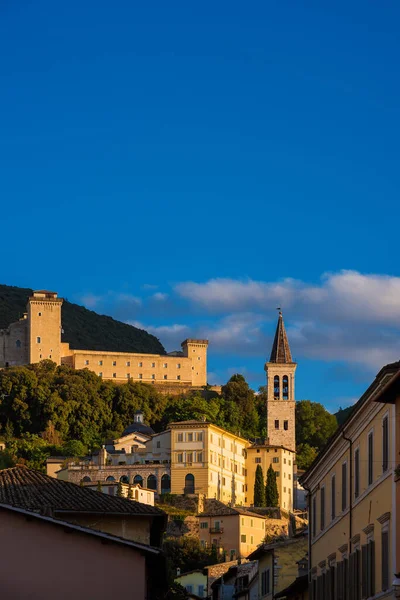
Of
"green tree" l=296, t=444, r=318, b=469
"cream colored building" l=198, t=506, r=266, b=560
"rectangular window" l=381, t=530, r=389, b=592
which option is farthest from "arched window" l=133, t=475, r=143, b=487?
"rectangular window" l=381, t=530, r=389, b=592

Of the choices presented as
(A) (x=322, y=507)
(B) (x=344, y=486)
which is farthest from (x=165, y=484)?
(B) (x=344, y=486)

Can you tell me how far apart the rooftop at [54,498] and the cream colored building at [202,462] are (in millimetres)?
92616

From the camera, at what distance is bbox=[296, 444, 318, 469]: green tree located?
14400 centimetres

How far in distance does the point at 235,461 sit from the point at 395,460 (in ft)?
359

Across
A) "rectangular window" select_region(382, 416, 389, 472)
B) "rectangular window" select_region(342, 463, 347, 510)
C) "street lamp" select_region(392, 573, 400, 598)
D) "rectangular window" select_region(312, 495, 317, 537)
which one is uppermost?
"rectangular window" select_region(382, 416, 389, 472)

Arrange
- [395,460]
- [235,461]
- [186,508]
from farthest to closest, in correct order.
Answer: [235,461] < [186,508] < [395,460]

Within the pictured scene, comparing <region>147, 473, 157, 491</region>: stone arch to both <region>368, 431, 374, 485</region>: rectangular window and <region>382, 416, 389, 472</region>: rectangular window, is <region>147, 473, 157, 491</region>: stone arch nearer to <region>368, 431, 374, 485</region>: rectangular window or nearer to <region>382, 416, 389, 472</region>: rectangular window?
<region>368, 431, 374, 485</region>: rectangular window

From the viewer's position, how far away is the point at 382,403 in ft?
83.3

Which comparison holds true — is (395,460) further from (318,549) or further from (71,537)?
(318,549)

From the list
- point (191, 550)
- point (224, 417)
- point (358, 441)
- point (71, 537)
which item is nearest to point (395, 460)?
point (358, 441)

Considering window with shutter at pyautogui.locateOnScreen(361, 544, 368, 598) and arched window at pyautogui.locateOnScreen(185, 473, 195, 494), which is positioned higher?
arched window at pyautogui.locateOnScreen(185, 473, 195, 494)

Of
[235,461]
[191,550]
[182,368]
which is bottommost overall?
[191,550]

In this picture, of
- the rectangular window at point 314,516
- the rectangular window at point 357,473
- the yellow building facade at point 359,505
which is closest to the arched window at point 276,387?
the rectangular window at point 314,516

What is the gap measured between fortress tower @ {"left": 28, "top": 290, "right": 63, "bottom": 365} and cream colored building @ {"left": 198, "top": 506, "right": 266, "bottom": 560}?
7424 centimetres
